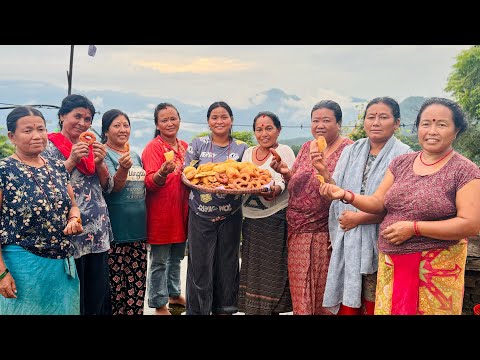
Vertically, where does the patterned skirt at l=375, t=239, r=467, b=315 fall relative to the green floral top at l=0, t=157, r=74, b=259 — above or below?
below

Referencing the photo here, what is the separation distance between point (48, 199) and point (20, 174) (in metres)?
0.25

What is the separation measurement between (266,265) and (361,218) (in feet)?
3.43

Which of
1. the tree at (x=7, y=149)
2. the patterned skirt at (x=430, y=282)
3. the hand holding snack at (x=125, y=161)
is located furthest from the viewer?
the hand holding snack at (x=125, y=161)

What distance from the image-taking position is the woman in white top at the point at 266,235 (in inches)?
172

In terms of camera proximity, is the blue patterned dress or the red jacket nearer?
the blue patterned dress

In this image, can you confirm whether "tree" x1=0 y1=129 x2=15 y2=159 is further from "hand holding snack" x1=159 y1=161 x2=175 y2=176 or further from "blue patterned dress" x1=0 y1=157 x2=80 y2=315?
"hand holding snack" x1=159 y1=161 x2=175 y2=176

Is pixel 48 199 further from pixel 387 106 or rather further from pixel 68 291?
pixel 387 106

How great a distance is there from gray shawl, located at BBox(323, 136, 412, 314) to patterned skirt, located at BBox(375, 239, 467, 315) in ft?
1.32

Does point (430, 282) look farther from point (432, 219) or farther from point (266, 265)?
point (266, 265)

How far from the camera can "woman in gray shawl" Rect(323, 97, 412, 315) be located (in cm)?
376

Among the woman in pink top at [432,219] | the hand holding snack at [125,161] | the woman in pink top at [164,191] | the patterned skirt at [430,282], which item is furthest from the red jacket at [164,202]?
the patterned skirt at [430,282]

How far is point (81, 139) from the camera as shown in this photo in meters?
3.86

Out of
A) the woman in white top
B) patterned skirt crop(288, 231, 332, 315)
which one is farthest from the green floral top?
patterned skirt crop(288, 231, 332, 315)

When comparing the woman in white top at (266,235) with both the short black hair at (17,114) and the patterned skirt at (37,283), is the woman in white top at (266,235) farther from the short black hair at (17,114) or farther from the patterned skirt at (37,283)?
the short black hair at (17,114)
